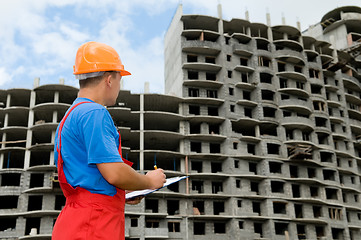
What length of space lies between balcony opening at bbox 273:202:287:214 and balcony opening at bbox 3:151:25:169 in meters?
30.2

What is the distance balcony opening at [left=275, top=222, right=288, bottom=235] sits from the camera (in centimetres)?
4897

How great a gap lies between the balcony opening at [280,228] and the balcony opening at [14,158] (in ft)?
101

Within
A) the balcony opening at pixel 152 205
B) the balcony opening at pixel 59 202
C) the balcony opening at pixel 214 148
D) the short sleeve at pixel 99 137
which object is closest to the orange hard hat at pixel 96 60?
the short sleeve at pixel 99 137

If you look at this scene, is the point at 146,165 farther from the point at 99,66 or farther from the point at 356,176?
the point at 99,66

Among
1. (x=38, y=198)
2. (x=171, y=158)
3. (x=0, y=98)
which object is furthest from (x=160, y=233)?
(x=0, y=98)

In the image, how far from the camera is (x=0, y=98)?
1951 inches

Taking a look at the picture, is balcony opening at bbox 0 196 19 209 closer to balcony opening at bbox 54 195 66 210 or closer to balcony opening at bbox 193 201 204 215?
balcony opening at bbox 54 195 66 210

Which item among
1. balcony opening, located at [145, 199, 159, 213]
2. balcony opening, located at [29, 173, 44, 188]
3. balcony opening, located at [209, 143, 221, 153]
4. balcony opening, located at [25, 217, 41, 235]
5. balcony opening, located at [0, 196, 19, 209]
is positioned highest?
balcony opening, located at [209, 143, 221, 153]

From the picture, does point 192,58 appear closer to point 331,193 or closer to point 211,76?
point 211,76

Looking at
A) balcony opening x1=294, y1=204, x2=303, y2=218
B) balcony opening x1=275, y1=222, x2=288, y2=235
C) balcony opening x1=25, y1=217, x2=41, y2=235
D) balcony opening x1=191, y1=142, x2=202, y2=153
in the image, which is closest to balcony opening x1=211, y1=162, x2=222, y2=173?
balcony opening x1=191, y1=142, x2=202, y2=153

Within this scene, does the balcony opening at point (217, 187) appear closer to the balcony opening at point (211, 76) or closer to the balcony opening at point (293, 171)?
the balcony opening at point (293, 171)

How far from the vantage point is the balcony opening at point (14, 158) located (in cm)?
4734

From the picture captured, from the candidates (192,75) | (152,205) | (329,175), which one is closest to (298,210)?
(329,175)

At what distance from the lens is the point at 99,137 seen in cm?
275
